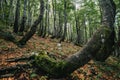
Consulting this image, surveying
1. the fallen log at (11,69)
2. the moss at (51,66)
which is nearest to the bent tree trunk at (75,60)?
the moss at (51,66)

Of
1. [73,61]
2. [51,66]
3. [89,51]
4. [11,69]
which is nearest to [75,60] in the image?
[73,61]

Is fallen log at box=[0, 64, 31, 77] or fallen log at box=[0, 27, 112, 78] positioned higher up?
fallen log at box=[0, 27, 112, 78]

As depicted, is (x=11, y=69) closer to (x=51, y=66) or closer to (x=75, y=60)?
(x=51, y=66)

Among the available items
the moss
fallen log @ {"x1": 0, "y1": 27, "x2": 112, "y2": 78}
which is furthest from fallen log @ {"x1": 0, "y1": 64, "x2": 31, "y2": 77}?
the moss

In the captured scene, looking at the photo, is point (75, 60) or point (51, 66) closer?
point (75, 60)

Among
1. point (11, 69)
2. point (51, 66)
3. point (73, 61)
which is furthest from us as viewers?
A: point (11, 69)

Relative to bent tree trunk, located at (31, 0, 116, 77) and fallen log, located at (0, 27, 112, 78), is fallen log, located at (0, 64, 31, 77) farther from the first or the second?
bent tree trunk, located at (31, 0, 116, 77)

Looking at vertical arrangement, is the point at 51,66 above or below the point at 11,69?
above

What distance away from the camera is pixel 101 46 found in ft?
19.9

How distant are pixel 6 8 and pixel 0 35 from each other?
1260 cm

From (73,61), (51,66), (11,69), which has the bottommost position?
(11,69)

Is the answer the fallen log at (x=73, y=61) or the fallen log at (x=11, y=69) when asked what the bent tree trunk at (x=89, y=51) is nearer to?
the fallen log at (x=73, y=61)

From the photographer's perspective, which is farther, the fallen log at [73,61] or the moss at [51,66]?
the moss at [51,66]

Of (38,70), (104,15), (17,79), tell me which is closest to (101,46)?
(104,15)
